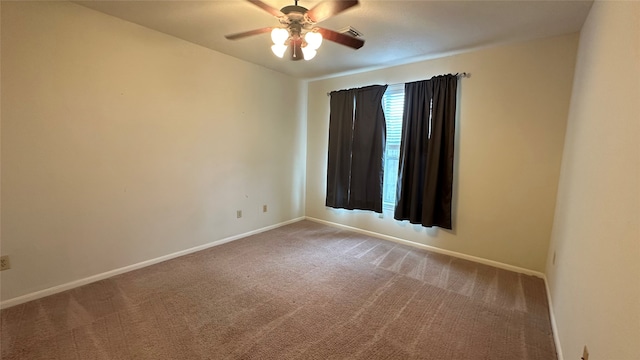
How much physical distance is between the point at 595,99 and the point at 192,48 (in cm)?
360

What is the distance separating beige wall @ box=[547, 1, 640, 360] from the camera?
3.20ft

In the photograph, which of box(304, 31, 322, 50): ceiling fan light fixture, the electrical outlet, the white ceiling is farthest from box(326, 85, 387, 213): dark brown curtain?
the electrical outlet

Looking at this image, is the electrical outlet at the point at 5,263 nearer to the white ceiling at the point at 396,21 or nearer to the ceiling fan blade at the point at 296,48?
the white ceiling at the point at 396,21

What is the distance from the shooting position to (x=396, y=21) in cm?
235

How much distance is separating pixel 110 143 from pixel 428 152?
11.3ft

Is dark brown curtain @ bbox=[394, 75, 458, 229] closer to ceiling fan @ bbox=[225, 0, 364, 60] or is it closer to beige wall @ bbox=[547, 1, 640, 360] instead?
beige wall @ bbox=[547, 1, 640, 360]

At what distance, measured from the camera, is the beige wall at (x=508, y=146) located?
2627 millimetres

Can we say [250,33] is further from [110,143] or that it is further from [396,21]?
[110,143]

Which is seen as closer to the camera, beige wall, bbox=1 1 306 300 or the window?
beige wall, bbox=1 1 306 300

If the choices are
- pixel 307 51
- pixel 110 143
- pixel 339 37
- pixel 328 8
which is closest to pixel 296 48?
pixel 307 51

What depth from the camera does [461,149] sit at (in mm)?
3176

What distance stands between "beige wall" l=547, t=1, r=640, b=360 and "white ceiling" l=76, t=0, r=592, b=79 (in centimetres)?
40

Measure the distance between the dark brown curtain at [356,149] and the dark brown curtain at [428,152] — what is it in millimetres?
413

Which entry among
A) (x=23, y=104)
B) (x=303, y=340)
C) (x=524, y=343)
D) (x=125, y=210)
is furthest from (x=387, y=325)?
(x=23, y=104)
